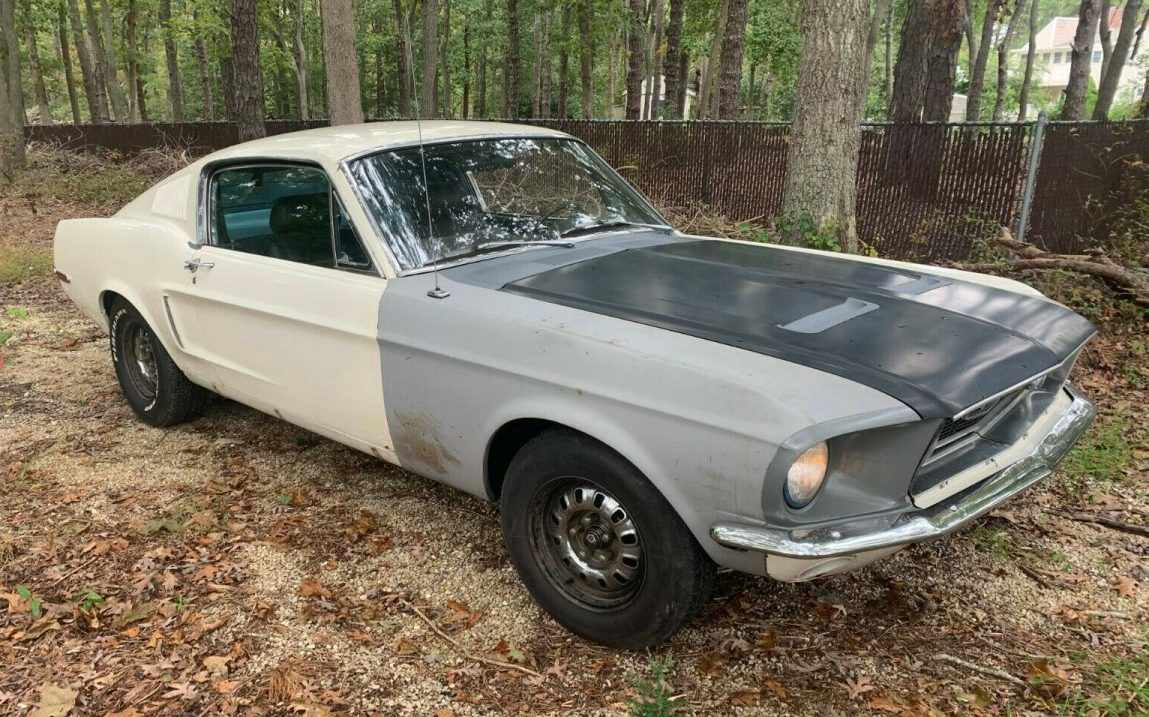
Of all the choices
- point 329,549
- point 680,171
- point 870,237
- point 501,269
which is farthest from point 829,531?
point 680,171

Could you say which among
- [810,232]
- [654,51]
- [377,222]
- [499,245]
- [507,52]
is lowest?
[810,232]

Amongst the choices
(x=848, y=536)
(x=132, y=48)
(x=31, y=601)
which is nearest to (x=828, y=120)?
(x=848, y=536)

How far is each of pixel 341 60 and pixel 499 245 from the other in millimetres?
5792

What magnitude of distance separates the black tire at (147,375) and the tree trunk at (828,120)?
4493mm

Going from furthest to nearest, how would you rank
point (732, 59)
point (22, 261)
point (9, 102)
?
point (9, 102), point (732, 59), point (22, 261)

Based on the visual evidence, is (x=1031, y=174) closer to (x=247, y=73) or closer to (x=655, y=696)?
(x=655, y=696)

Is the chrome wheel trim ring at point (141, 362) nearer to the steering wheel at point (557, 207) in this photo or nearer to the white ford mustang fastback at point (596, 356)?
the white ford mustang fastback at point (596, 356)

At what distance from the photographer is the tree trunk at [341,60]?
8.06 meters

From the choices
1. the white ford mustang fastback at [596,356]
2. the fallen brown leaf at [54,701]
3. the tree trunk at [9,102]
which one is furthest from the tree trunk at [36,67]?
the fallen brown leaf at [54,701]

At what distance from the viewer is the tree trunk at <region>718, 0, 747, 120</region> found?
1325cm

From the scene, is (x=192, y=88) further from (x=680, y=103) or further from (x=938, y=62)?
(x=938, y=62)

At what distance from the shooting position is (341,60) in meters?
8.22

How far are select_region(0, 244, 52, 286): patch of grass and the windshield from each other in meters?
7.04

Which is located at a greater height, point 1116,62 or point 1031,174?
point 1116,62
